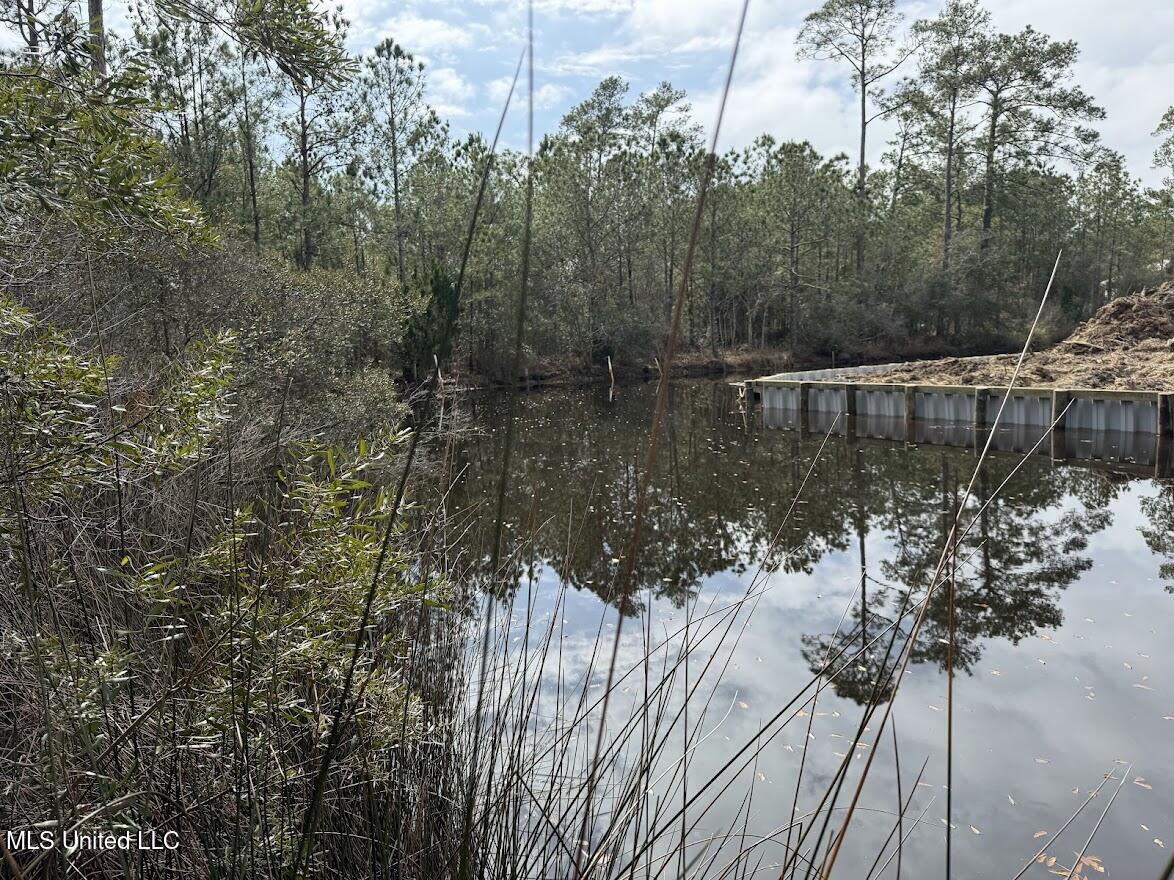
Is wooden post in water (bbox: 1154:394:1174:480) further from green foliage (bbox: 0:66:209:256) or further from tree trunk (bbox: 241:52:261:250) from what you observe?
tree trunk (bbox: 241:52:261:250)

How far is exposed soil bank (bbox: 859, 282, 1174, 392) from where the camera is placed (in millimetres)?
12977

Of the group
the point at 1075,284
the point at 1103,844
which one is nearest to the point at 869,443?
the point at 1103,844

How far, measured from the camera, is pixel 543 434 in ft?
49.1

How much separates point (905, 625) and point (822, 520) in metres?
2.57

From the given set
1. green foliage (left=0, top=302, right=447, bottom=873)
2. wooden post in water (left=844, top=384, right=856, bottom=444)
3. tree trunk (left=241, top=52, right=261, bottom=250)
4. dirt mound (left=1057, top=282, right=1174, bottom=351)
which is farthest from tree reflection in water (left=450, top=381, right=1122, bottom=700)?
tree trunk (left=241, top=52, right=261, bottom=250)

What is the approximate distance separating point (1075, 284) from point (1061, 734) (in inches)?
1449

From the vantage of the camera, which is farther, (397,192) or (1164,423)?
(397,192)

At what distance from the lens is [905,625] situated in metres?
5.80

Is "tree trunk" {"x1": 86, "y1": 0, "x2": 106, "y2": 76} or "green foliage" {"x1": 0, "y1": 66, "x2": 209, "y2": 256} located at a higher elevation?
"tree trunk" {"x1": 86, "y1": 0, "x2": 106, "y2": 76}

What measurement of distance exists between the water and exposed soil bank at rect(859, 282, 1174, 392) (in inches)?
132

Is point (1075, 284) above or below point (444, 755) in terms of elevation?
above

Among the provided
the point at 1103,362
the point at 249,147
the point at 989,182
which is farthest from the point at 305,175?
the point at 989,182

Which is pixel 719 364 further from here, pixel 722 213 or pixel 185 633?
pixel 185 633

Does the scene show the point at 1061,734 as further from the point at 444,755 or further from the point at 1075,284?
the point at 1075,284
